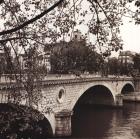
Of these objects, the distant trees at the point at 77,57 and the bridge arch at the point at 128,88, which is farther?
the bridge arch at the point at 128,88

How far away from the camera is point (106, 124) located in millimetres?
38188

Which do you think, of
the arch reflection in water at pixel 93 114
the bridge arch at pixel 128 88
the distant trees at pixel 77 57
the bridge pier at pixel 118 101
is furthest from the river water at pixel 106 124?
the distant trees at pixel 77 57

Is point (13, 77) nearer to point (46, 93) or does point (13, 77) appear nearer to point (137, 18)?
point (137, 18)

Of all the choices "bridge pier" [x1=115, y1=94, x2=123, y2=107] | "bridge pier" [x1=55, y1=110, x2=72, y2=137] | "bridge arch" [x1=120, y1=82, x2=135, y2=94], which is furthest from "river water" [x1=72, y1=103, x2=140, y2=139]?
"bridge arch" [x1=120, y1=82, x2=135, y2=94]

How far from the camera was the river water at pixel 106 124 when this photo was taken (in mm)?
32475

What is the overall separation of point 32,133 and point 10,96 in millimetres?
19643

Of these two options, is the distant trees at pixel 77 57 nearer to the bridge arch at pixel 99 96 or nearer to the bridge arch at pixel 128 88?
the bridge arch at pixel 99 96

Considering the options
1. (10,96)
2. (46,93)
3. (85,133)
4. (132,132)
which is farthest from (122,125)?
(10,96)

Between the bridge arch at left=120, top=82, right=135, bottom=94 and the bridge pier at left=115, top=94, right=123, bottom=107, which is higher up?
the bridge arch at left=120, top=82, right=135, bottom=94

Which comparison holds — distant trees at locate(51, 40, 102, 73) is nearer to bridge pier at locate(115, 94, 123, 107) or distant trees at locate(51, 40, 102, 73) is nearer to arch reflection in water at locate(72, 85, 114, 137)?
arch reflection in water at locate(72, 85, 114, 137)

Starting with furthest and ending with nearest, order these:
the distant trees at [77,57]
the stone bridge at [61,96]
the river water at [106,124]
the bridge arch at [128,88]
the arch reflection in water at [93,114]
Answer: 1. the bridge arch at [128,88]
2. the arch reflection in water at [93,114]
3. the river water at [106,124]
4. the stone bridge at [61,96]
5. the distant trees at [77,57]

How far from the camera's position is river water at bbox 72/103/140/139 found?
3247cm

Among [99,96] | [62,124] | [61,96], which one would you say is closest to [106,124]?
[61,96]

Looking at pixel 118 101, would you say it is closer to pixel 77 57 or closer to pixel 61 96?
pixel 61 96
